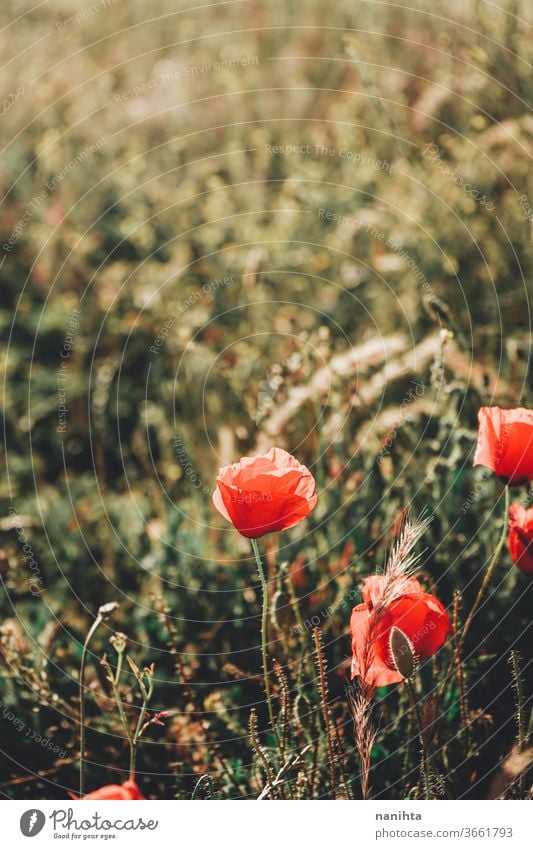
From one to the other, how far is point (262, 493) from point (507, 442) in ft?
0.82

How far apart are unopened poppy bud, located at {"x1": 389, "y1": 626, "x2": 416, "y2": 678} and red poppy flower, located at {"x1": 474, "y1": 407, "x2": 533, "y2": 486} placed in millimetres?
200

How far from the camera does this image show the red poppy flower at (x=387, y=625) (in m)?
0.76

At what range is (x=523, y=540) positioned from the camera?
2.74 ft

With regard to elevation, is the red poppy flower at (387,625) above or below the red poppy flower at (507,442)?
below

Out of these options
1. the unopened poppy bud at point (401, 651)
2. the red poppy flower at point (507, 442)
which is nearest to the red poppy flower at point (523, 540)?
the red poppy flower at point (507, 442)

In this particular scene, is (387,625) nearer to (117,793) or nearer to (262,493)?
(262,493)

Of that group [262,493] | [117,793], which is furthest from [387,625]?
[117,793]

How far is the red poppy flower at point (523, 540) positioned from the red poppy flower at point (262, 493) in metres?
0.22

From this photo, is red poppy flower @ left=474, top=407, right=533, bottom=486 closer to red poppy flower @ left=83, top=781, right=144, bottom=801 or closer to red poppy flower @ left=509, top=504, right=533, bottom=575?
red poppy flower @ left=509, top=504, right=533, bottom=575

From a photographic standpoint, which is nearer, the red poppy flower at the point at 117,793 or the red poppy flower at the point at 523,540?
the red poppy flower at the point at 117,793

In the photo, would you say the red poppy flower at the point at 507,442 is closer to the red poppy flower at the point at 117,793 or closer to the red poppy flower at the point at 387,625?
the red poppy flower at the point at 387,625

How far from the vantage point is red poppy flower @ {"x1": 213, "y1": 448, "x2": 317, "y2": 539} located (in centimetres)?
78

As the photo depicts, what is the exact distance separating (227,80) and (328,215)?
1.29 ft

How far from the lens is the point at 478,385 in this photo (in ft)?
3.94
